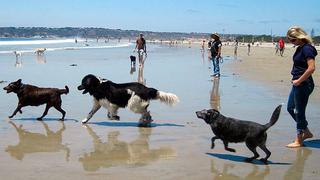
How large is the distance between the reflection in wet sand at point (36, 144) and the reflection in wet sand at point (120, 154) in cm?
43

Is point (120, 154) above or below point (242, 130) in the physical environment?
below

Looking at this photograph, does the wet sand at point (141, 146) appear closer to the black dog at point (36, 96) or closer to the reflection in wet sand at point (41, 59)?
the black dog at point (36, 96)

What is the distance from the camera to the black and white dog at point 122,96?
9625 mm

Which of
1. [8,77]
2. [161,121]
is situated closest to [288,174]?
[161,121]

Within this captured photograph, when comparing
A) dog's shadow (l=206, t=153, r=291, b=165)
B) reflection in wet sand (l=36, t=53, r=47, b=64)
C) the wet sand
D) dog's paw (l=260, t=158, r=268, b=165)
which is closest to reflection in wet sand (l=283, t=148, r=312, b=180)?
the wet sand

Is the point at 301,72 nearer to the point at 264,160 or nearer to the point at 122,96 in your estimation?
the point at 264,160

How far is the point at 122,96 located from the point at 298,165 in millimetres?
4160

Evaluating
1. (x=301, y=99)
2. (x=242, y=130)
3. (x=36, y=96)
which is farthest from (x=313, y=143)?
(x=36, y=96)

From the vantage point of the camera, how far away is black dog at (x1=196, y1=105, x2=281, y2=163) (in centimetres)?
663

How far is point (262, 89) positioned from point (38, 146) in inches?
390

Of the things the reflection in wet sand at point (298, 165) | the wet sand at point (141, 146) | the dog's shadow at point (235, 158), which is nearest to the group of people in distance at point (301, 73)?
the reflection in wet sand at point (298, 165)

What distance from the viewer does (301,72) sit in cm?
744

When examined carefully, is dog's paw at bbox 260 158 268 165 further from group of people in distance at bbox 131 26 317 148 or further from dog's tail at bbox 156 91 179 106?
dog's tail at bbox 156 91 179 106

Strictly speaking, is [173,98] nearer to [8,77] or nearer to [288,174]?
[288,174]
